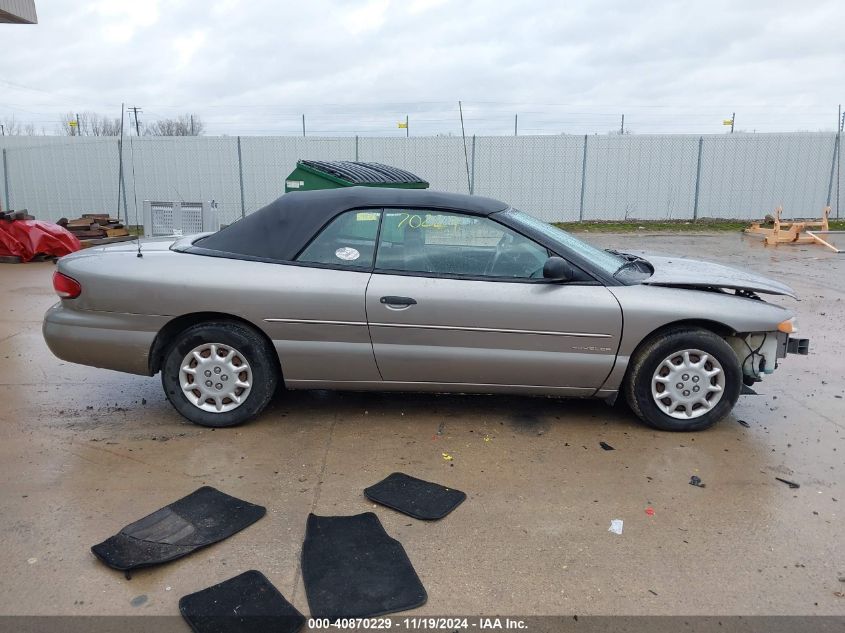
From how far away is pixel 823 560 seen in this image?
2875 millimetres

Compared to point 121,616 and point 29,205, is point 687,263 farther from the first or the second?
point 29,205

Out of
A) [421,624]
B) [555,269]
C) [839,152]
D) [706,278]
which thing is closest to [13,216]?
[555,269]

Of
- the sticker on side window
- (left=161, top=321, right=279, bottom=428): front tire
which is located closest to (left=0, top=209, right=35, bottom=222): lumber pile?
(left=161, top=321, right=279, bottom=428): front tire

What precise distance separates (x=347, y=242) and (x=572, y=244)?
4.94 ft

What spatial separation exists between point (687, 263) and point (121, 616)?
424cm

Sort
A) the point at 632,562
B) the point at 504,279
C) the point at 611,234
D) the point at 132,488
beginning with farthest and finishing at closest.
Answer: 1. the point at 611,234
2. the point at 504,279
3. the point at 132,488
4. the point at 632,562

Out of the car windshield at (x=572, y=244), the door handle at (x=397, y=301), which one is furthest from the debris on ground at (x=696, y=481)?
the door handle at (x=397, y=301)

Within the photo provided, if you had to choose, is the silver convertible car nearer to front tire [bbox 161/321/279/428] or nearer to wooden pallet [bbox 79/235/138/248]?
front tire [bbox 161/321/279/428]

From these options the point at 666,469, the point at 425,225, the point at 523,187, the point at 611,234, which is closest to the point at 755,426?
the point at 666,469

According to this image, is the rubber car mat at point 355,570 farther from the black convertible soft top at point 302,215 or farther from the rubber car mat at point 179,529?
the black convertible soft top at point 302,215

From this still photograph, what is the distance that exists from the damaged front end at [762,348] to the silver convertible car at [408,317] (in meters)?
0.01

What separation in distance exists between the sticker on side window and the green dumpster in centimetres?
342

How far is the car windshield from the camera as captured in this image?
421 centimetres

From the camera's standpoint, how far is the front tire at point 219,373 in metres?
4.09
